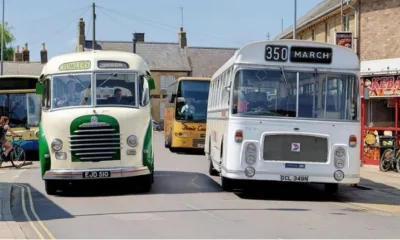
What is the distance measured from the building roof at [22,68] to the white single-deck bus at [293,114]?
252 feet

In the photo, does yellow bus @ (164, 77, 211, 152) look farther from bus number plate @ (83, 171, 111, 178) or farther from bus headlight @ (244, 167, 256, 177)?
bus headlight @ (244, 167, 256, 177)

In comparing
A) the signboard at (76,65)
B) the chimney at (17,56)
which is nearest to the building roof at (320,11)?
the signboard at (76,65)

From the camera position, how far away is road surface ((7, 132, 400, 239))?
34.2 feet

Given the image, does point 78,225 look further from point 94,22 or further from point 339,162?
point 94,22

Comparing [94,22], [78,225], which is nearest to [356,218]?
[78,225]

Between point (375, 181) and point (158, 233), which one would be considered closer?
point (158, 233)

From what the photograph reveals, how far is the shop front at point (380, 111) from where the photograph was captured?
23609mm

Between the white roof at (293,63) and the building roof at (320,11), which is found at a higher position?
the building roof at (320,11)

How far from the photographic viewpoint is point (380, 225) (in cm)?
1154

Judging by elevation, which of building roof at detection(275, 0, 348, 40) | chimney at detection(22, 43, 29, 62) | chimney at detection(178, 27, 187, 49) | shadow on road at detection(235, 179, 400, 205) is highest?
chimney at detection(178, 27, 187, 49)

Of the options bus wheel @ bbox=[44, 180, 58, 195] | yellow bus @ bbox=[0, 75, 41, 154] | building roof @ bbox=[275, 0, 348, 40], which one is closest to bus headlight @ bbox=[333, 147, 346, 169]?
bus wheel @ bbox=[44, 180, 58, 195]

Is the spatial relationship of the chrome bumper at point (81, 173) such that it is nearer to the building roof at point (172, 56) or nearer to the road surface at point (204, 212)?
the road surface at point (204, 212)

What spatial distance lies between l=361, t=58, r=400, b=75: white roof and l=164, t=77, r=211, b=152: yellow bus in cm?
842

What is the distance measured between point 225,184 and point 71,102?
391 centimetres
